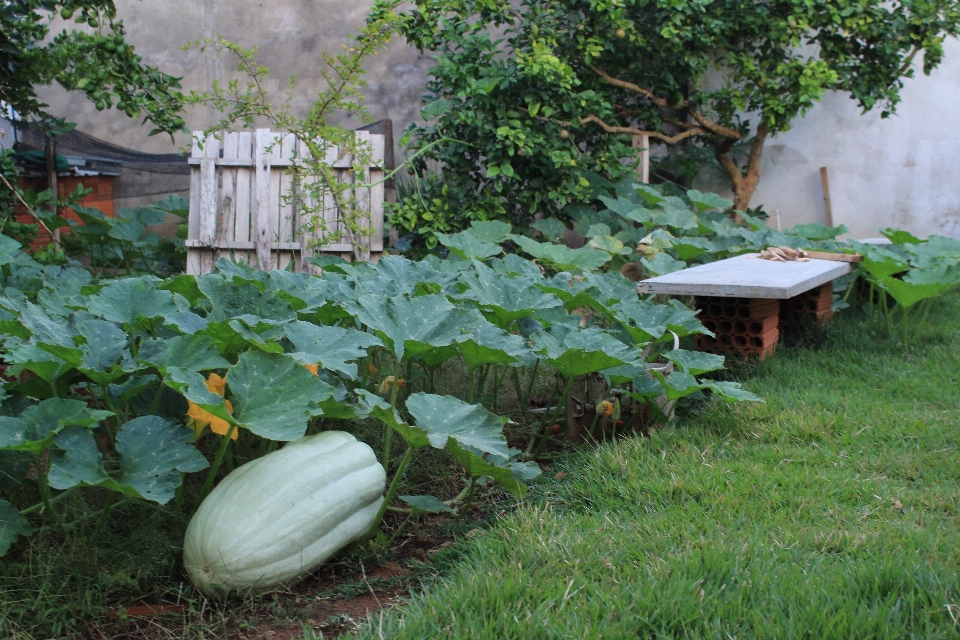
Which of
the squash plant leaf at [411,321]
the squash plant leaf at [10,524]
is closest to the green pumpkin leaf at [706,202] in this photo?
the squash plant leaf at [411,321]

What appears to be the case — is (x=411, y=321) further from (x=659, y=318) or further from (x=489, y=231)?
(x=489, y=231)

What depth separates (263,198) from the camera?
5309 mm

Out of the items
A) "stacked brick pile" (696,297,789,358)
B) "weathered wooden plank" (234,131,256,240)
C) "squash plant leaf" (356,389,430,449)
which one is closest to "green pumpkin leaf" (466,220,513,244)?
"stacked brick pile" (696,297,789,358)

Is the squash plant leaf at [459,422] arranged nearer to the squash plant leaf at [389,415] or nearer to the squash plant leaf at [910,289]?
the squash plant leaf at [389,415]

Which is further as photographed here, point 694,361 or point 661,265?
point 661,265

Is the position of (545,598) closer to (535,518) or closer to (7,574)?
(535,518)

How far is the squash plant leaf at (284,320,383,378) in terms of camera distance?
1.88 meters

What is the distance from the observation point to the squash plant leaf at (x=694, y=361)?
2.48 meters

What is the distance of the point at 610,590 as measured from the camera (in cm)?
158

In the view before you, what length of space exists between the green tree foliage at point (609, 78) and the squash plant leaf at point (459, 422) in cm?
344

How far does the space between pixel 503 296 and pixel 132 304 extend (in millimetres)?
1089

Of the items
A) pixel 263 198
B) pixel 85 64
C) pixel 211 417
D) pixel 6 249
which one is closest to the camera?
pixel 211 417

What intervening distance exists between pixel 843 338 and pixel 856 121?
341cm

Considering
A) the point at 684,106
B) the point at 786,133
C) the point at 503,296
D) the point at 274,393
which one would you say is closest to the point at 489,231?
the point at 503,296
